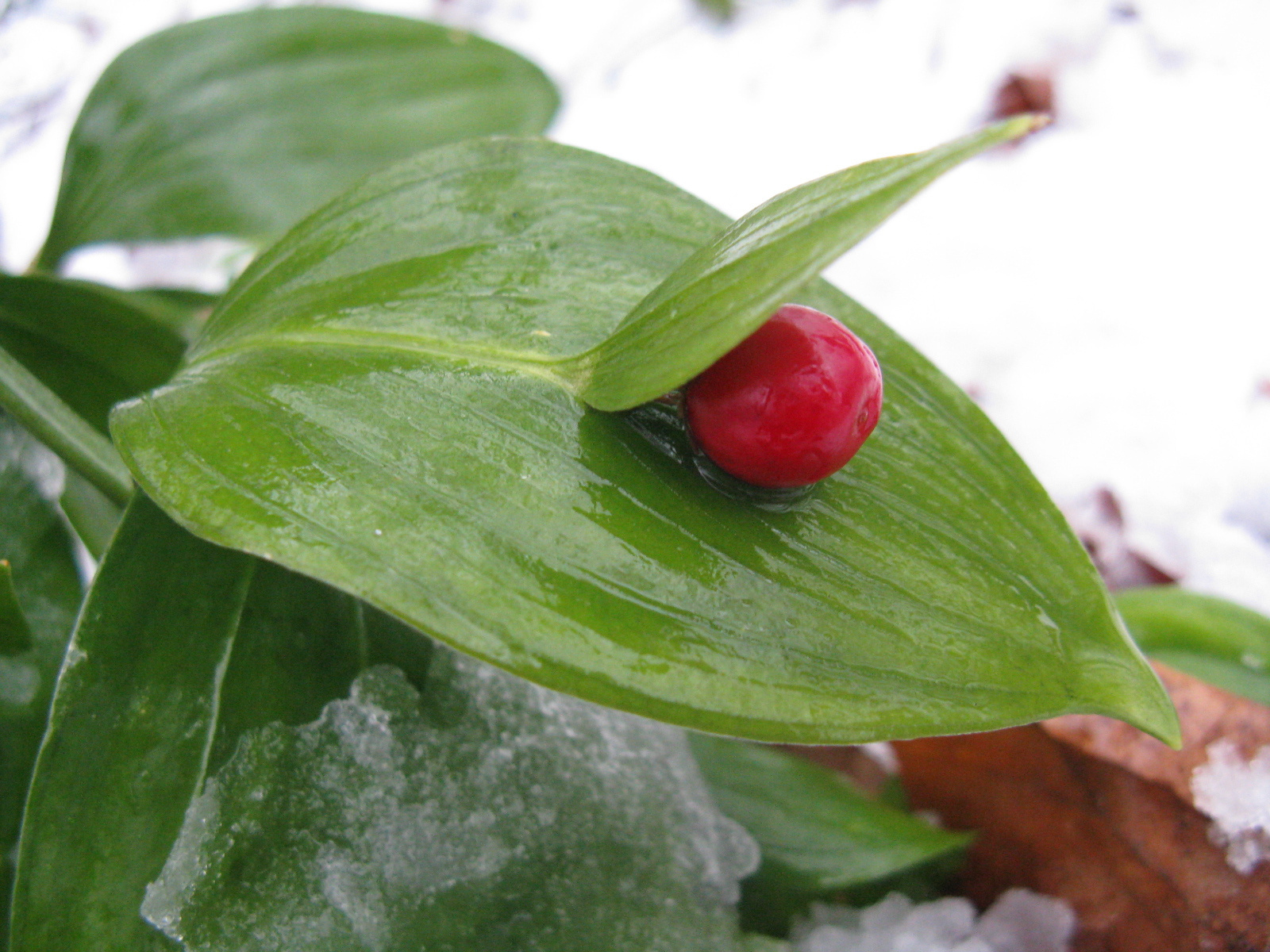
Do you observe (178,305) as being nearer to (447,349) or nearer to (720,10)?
(447,349)

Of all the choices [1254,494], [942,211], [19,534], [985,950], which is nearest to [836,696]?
[985,950]

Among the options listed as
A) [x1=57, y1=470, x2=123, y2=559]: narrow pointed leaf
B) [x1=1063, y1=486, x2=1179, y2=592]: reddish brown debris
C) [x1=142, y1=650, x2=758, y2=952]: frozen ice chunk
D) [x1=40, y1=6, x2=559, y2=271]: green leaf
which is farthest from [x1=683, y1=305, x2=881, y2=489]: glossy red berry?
[x1=40, y1=6, x2=559, y2=271]: green leaf

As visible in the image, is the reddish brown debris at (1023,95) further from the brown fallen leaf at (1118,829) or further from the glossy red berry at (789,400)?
the glossy red berry at (789,400)

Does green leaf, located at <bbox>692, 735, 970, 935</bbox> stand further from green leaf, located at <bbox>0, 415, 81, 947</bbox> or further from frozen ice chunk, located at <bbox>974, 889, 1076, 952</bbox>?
green leaf, located at <bbox>0, 415, 81, 947</bbox>

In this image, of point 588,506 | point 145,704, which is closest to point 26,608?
point 145,704

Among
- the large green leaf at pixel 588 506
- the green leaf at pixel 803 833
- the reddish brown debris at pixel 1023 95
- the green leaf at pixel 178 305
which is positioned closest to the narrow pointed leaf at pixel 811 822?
A: the green leaf at pixel 803 833

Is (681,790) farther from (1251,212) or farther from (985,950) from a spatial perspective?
(1251,212)
